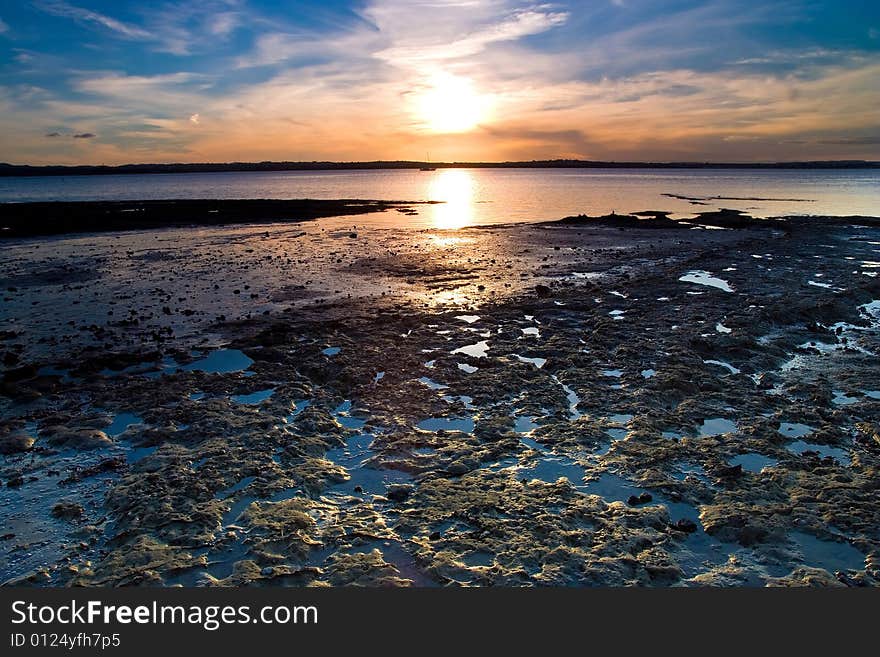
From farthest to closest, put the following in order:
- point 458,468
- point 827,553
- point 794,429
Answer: point 794,429, point 458,468, point 827,553

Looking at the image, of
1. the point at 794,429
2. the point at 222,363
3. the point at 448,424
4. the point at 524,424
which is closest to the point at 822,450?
the point at 794,429

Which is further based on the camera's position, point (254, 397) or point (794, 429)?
point (254, 397)

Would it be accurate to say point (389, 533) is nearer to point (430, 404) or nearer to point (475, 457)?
point (475, 457)

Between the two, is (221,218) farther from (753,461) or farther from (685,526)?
(685,526)

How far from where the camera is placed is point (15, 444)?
9.16m

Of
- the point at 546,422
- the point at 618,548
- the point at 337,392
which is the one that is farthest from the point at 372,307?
the point at 618,548

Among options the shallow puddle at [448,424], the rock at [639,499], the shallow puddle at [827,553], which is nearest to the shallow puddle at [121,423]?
the shallow puddle at [448,424]

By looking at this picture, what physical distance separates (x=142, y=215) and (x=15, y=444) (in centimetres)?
5432

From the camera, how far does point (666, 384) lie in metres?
11.5

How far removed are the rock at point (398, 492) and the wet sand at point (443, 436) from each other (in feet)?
0.09

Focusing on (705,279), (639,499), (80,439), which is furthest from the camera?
(705,279)

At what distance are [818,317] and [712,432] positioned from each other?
10.1m

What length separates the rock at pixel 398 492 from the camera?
7725 millimetres

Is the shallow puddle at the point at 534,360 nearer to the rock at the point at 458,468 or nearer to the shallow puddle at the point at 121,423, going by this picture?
the rock at the point at 458,468
